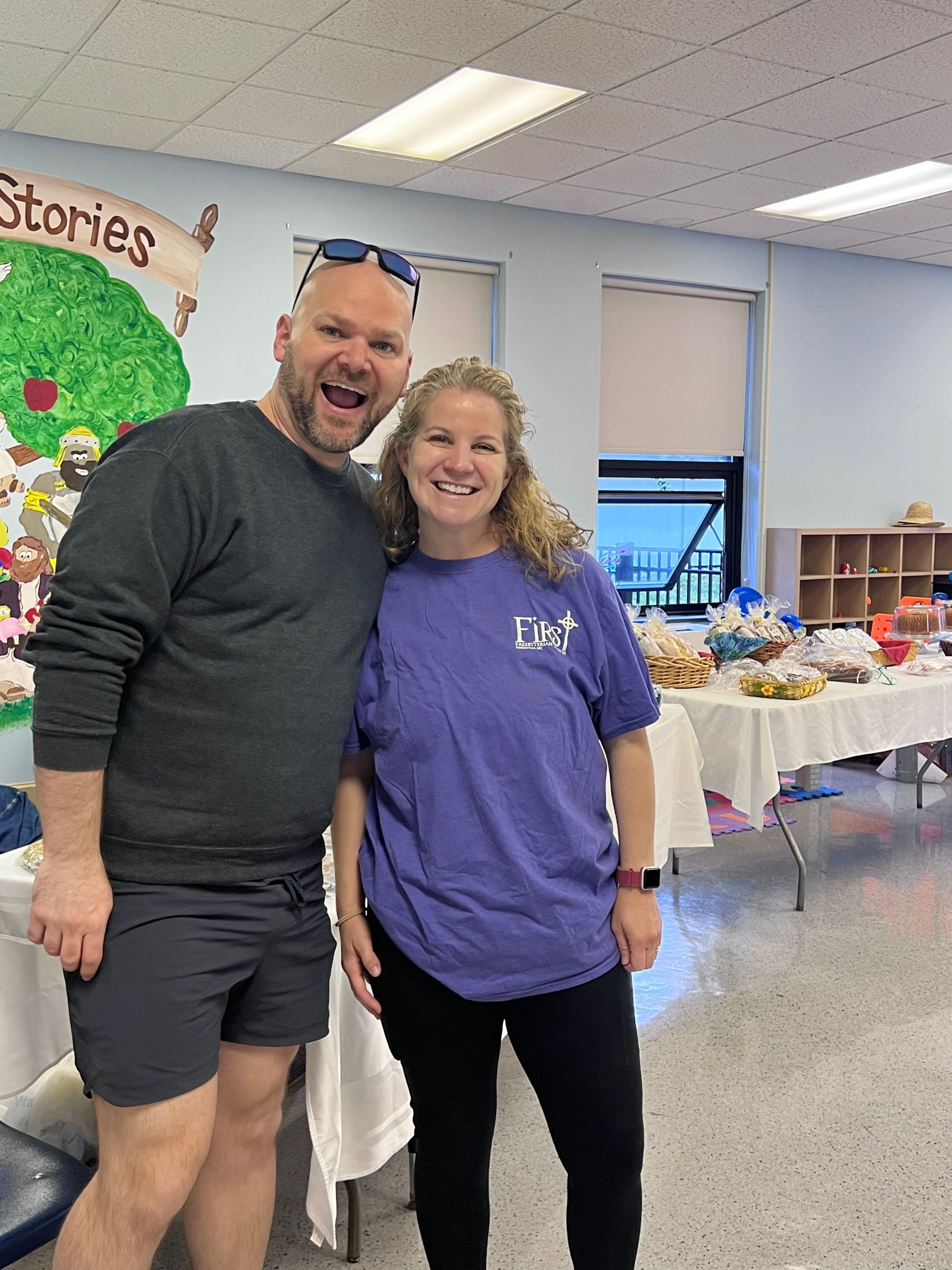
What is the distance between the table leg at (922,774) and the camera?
5332 millimetres

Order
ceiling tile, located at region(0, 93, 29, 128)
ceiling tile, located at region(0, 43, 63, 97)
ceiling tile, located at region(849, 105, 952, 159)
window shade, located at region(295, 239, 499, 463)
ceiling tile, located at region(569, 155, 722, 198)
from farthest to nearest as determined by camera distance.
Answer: window shade, located at region(295, 239, 499, 463) < ceiling tile, located at region(569, 155, 722, 198) < ceiling tile, located at region(849, 105, 952, 159) < ceiling tile, located at region(0, 93, 29, 128) < ceiling tile, located at region(0, 43, 63, 97)

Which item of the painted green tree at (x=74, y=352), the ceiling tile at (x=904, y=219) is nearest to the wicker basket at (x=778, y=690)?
the painted green tree at (x=74, y=352)

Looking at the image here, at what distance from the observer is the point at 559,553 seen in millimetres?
1611

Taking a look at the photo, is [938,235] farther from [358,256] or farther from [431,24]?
[358,256]

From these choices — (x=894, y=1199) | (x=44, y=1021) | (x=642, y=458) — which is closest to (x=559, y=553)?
(x=44, y=1021)

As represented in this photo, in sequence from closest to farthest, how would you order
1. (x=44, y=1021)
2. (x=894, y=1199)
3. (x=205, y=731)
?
(x=205, y=731) < (x=44, y=1021) < (x=894, y=1199)

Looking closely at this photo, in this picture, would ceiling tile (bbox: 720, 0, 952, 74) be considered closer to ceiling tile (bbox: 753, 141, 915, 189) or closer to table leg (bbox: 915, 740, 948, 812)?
ceiling tile (bbox: 753, 141, 915, 189)

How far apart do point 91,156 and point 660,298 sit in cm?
313

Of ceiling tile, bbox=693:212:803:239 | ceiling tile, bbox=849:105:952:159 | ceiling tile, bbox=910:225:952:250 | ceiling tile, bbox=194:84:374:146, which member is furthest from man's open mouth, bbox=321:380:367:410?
ceiling tile, bbox=910:225:952:250

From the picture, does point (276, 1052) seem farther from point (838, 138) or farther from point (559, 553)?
point (838, 138)

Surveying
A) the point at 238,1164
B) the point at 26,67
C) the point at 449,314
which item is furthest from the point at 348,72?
the point at 238,1164

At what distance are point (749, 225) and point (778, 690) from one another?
133 inches

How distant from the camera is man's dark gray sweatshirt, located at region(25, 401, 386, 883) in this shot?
1373 mm

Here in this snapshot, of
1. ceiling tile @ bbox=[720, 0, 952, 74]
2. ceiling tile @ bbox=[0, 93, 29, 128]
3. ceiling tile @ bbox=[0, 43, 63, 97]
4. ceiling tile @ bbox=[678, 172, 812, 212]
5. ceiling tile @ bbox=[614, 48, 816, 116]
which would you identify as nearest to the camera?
ceiling tile @ bbox=[720, 0, 952, 74]
